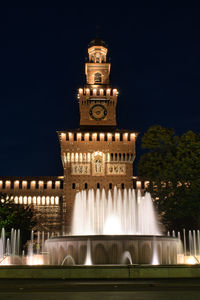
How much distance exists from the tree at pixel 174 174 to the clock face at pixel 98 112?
26149 millimetres

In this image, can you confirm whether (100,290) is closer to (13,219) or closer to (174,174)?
(174,174)

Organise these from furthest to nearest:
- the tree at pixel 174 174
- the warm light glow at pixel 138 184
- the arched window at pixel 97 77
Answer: the arched window at pixel 97 77
the warm light glow at pixel 138 184
the tree at pixel 174 174

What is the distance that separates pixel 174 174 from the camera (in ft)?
103

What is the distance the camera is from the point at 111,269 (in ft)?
41.0

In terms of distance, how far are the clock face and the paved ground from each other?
158 feet

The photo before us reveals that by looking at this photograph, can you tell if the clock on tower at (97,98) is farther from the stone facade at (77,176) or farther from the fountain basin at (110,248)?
the fountain basin at (110,248)

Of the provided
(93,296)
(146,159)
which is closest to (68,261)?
(93,296)

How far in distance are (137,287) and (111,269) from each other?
5.66 ft

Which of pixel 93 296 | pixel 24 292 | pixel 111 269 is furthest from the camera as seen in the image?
pixel 111 269

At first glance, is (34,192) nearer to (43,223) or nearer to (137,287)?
(43,223)

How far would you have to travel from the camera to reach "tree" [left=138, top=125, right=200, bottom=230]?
100ft

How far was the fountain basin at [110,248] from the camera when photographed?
1588 cm

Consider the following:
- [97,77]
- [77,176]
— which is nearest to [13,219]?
[77,176]

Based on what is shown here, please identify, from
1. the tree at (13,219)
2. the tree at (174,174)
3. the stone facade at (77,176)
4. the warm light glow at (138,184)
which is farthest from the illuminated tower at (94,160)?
the tree at (174,174)
